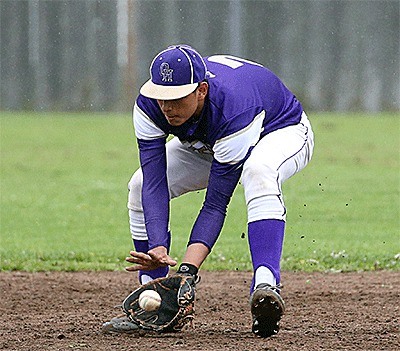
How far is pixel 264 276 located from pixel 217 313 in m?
1.56

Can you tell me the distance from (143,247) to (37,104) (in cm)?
2379

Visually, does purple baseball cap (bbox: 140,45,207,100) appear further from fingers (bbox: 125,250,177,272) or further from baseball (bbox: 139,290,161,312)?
baseball (bbox: 139,290,161,312)

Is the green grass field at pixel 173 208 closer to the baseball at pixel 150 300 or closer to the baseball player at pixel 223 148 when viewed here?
the baseball player at pixel 223 148

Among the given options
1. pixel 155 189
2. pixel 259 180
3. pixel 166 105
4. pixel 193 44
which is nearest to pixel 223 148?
pixel 259 180

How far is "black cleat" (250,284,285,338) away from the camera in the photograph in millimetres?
4742

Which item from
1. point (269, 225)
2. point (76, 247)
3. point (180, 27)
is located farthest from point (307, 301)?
point (180, 27)

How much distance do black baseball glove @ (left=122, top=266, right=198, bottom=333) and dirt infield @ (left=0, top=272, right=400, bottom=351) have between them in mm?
78

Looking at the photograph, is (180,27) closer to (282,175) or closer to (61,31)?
(61,31)

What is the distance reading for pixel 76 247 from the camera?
384 inches

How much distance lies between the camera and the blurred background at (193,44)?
27562 mm

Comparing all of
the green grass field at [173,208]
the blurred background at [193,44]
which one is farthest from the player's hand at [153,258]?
the blurred background at [193,44]

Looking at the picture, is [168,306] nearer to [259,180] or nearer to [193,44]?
[259,180]

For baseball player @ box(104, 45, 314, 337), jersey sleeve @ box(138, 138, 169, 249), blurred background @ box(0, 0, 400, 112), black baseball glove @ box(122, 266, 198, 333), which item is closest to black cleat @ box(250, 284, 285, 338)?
baseball player @ box(104, 45, 314, 337)

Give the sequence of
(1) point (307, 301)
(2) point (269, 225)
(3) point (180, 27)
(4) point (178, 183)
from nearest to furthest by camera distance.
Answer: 1. (2) point (269, 225)
2. (4) point (178, 183)
3. (1) point (307, 301)
4. (3) point (180, 27)
